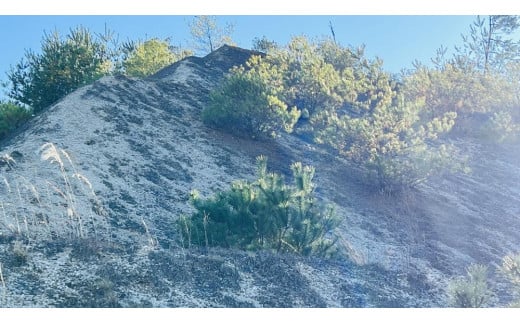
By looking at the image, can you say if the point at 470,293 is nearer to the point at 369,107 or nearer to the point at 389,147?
the point at 389,147

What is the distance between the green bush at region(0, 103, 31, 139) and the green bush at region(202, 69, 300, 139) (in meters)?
5.85

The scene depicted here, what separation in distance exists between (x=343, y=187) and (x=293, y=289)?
8.24 m

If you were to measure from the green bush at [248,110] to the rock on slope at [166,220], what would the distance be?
55cm

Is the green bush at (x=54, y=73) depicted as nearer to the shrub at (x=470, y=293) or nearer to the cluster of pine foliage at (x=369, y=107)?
the cluster of pine foliage at (x=369, y=107)

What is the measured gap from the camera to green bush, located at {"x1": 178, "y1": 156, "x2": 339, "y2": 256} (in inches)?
460

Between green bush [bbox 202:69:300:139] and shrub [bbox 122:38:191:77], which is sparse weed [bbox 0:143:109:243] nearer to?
green bush [bbox 202:69:300:139]

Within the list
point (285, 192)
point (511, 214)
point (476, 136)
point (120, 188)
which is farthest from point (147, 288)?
point (476, 136)

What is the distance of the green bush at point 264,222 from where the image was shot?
11.7 m

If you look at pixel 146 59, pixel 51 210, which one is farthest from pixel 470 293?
pixel 146 59

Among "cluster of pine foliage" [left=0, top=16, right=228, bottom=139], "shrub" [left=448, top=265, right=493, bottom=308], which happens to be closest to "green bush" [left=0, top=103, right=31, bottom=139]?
"cluster of pine foliage" [left=0, top=16, right=228, bottom=139]

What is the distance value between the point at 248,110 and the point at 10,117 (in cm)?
753

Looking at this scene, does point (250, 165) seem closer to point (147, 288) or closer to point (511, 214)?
point (511, 214)

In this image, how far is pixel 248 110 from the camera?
64.4ft

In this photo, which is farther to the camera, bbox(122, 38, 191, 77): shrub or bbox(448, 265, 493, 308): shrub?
bbox(122, 38, 191, 77): shrub
